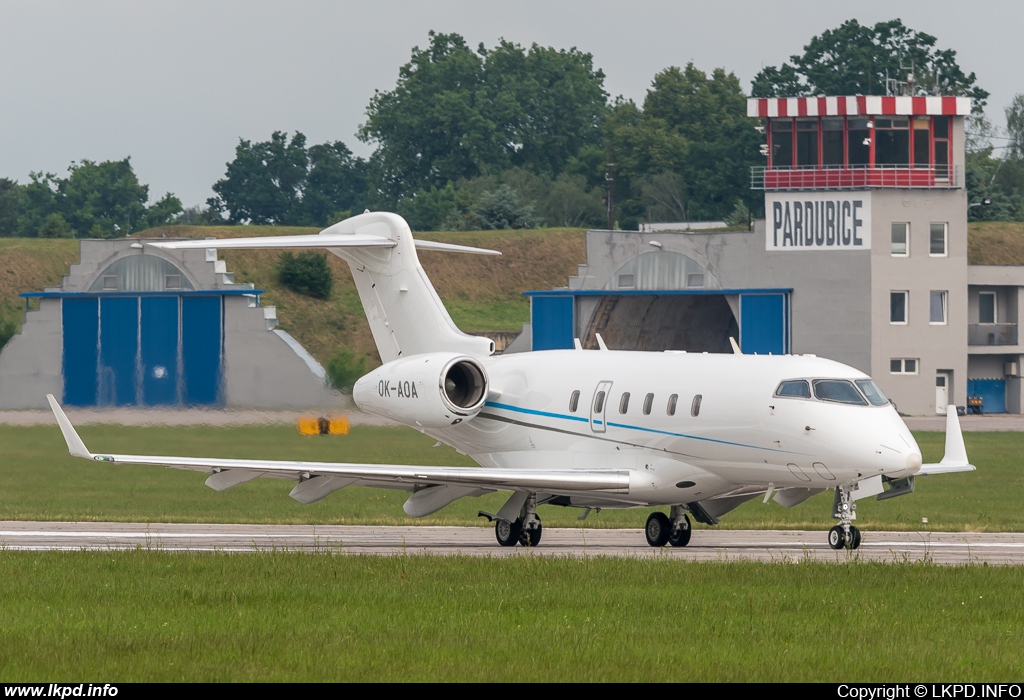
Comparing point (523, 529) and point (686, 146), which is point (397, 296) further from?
point (686, 146)

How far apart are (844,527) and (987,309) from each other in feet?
190

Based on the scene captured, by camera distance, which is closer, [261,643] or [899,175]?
[261,643]

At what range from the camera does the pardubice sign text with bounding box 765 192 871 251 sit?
7094 centimetres

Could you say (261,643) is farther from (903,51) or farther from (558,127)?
(558,127)

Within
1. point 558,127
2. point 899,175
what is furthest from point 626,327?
point 558,127

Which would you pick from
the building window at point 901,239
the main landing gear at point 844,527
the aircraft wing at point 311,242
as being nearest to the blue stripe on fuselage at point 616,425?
the main landing gear at point 844,527

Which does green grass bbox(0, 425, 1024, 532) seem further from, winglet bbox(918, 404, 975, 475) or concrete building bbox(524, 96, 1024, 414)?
concrete building bbox(524, 96, 1024, 414)

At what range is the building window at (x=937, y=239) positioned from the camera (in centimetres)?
7294

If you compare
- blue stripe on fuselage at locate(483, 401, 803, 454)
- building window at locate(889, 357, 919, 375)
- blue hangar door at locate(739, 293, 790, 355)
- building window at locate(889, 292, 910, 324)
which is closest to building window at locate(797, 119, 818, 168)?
blue hangar door at locate(739, 293, 790, 355)

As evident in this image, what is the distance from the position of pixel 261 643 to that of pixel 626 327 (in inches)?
2412

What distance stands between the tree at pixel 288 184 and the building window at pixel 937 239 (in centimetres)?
7962

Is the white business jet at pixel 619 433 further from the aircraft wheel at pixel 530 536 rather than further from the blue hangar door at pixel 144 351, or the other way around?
the blue hangar door at pixel 144 351

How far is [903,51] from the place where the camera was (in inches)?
5108

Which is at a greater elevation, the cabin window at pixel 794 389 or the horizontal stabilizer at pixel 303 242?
the horizontal stabilizer at pixel 303 242
